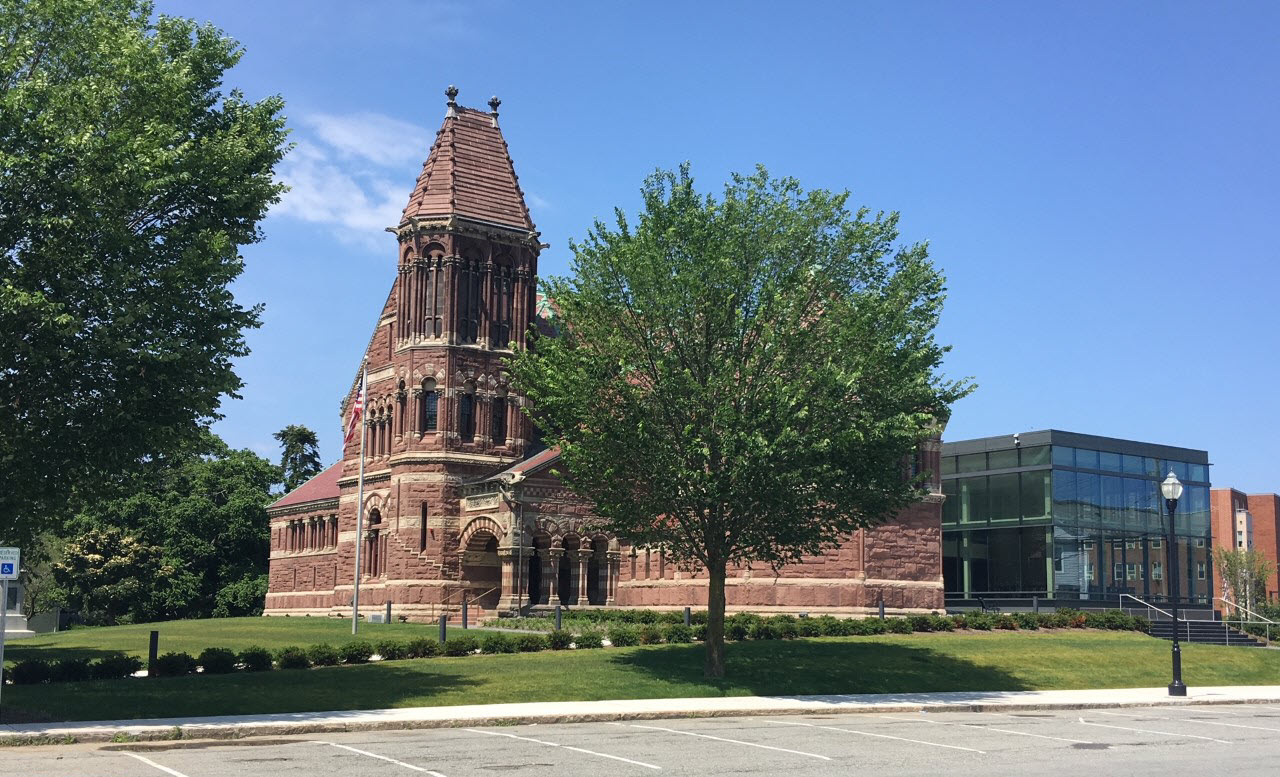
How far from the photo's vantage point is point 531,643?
3425 cm

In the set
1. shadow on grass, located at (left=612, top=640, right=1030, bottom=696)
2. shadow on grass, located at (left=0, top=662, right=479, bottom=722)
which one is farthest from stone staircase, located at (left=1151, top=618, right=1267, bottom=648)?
shadow on grass, located at (left=0, top=662, right=479, bottom=722)

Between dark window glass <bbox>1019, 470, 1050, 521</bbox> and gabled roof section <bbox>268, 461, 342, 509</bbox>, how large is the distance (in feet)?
119

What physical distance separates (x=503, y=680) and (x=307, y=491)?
47.4 m

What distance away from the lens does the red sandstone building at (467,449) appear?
5294 centimetres

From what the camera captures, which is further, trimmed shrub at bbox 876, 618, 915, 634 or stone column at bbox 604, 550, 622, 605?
stone column at bbox 604, 550, 622, 605

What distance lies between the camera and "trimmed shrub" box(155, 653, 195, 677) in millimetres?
27250

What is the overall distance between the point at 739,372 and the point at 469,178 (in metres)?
31.9

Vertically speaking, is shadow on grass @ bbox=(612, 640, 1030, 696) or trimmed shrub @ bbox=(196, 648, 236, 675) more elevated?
trimmed shrub @ bbox=(196, 648, 236, 675)

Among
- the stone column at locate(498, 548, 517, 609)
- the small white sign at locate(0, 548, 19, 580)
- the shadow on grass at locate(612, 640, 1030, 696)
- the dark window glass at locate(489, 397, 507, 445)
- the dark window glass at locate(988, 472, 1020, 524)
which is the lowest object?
the shadow on grass at locate(612, 640, 1030, 696)

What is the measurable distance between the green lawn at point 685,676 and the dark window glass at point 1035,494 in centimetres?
1076

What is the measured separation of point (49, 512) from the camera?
25.4m

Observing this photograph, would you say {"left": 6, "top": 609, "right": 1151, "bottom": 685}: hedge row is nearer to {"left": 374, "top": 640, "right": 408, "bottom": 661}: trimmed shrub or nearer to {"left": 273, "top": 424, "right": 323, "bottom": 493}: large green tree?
{"left": 374, "top": 640, "right": 408, "bottom": 661}: trimmed shrub

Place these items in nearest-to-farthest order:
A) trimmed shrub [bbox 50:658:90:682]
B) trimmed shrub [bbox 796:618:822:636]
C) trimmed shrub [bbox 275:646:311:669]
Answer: trimmed shrub [bbox 50:658:90:682] → trimmed shrub [bbox 275:646:311:669] → trimmed shrub [bbox 796:618:822:636]

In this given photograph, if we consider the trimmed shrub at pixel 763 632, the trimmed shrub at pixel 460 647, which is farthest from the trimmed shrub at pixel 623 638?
the trimmed shrub at pixel 460 647
